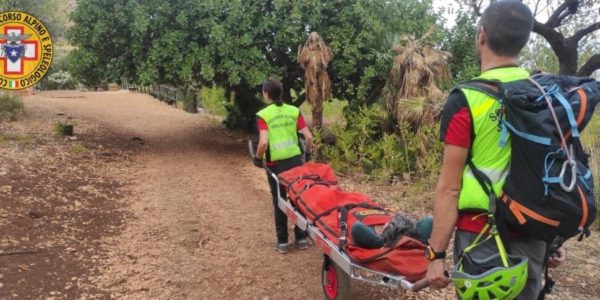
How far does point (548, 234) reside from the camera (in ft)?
6.29

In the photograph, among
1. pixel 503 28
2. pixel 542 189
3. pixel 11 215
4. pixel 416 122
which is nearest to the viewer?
pixel 542 189

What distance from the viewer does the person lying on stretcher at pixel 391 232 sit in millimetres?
3098

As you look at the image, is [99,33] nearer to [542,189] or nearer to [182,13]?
[182,13]

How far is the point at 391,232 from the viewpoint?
3201 millimetres

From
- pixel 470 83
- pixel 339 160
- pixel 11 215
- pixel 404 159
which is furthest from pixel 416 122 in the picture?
pixel 470 83

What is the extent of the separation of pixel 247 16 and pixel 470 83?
29.0 ft

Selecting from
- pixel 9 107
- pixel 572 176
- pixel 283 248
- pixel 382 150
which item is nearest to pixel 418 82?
pixel 382 150

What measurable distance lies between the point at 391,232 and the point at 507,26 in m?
1.58

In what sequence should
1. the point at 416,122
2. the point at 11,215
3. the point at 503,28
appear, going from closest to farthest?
the point at 503,28 < the point at 11,215 < the point at 416,122

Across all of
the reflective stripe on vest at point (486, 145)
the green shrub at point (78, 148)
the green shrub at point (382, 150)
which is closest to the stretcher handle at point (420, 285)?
the reflective stripe on vest at point (486, 145)

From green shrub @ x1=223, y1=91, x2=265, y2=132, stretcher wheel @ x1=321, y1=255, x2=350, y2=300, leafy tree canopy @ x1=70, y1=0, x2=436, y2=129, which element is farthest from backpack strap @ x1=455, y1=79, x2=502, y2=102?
green shrub @ x1=223, y1=91, x2=265, y2=132

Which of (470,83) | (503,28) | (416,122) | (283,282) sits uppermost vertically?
(503,28)

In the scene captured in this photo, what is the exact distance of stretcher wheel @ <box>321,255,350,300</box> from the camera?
3.78 meters

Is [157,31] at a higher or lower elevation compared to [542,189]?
higher
